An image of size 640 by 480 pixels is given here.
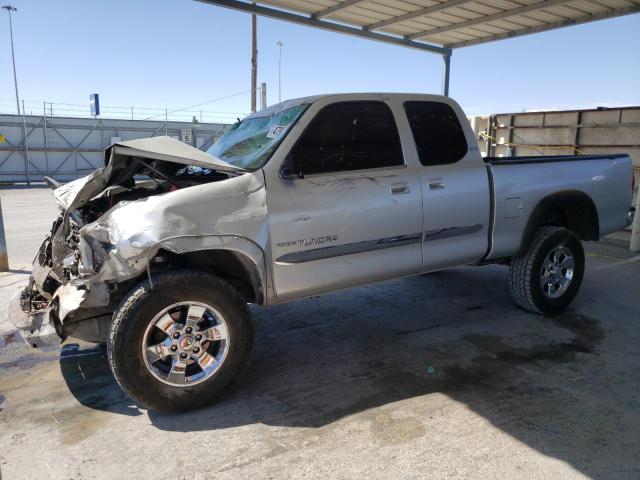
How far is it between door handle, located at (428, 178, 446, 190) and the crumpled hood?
1.63 metres

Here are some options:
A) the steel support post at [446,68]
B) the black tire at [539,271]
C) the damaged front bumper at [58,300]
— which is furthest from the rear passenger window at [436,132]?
the steel support post at [446,68]

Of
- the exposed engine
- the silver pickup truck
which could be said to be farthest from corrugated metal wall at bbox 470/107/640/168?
the exposed engine

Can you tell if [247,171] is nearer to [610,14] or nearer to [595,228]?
[595,228]

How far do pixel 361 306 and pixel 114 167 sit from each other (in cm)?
307

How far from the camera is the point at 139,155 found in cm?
343

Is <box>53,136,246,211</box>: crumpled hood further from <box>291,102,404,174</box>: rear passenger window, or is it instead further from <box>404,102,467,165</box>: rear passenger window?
<box>404,102,467,165</box>: rear passenger window

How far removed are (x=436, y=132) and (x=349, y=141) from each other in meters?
0.93

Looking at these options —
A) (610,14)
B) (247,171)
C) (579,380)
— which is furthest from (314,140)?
(610,14)

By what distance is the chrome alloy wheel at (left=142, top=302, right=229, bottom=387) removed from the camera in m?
3.31

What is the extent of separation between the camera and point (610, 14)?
8211 millimetres

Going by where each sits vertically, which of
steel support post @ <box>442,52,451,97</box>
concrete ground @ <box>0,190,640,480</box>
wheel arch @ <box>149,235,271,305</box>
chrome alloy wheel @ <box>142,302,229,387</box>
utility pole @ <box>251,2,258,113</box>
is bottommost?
concrete ground @ <box>0,190,640,480</box>

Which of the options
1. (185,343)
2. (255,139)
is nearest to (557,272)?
(255,139)

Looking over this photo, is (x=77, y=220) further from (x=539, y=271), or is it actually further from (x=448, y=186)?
(x=539, y=271)

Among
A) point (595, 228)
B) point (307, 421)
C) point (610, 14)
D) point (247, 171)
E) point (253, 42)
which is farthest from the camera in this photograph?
point (253, 42)
